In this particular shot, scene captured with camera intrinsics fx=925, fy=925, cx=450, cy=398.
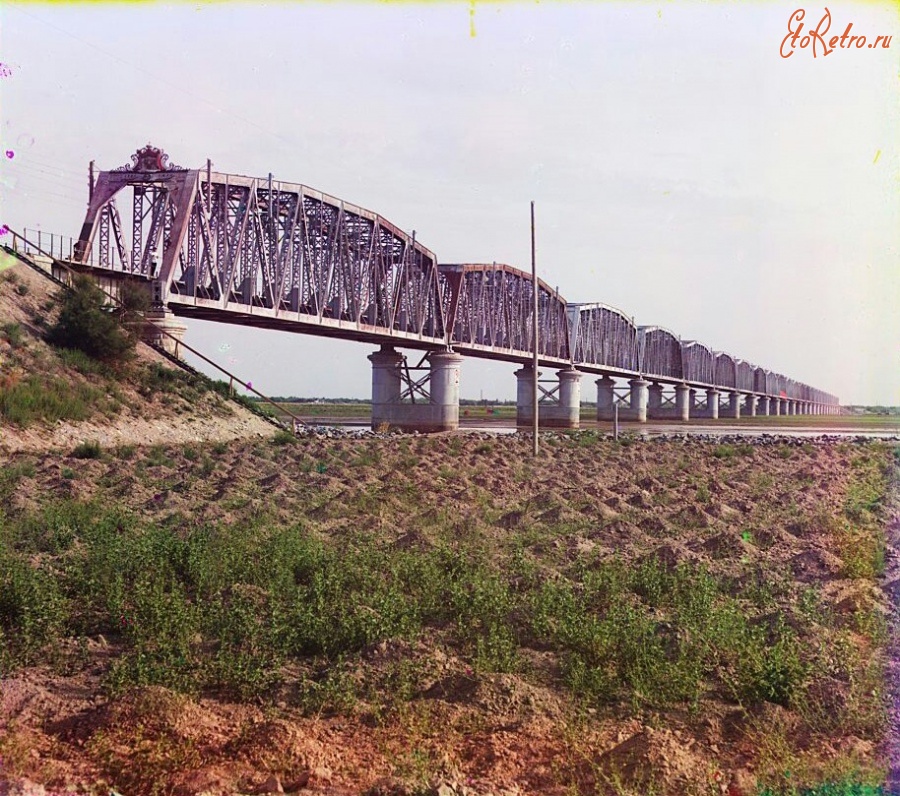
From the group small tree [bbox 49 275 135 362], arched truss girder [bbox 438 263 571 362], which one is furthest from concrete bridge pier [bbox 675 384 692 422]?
small tree [bbox 49 275 135 362]

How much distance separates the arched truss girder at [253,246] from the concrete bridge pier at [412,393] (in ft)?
14.1

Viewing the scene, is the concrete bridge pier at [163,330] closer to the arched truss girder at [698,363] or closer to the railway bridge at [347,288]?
the railway bridge at [347,288]

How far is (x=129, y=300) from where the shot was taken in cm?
3581

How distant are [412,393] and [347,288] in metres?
12.6

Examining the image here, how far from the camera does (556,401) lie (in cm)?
8638

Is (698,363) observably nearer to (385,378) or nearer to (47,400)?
(385,378)

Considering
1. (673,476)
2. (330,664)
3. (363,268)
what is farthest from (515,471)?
(363,268)

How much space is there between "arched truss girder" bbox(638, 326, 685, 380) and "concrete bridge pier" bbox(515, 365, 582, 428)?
3196 centimetres

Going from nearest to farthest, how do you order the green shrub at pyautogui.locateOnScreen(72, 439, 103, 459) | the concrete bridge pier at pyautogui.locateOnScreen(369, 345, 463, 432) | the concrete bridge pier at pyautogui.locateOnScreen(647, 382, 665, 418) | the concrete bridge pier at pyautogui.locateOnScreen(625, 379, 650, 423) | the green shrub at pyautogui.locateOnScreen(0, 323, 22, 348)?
the green shrub at pyautogui.locateOnScreen(72, 439, 103, 459) < the green shrub at pyautogui.locateOnScreen(0, 323, 22, 348) < the concrete bridge pier at pyautogui.locateOnScreen(369, 345, 463, 432) < the concrete bridge pier at pyautogui.locateOnScreen(625, 379, 650, 423) < the concrete bridge pier at pyautogui.locateOnScreen(647, 382, 665, 418)

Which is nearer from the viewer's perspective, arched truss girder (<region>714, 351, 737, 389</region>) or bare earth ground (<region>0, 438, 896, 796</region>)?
bare earth ground (<region>0, 438, 896, 796</region>)

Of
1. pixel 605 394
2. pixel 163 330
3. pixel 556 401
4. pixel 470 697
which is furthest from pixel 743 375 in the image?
pixel 470 697

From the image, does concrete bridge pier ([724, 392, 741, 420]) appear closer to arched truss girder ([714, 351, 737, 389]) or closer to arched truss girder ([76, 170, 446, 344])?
arched truss girder ([714, 351, 737, 389])

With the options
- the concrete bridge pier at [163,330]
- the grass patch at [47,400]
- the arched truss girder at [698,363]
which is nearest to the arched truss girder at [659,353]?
the arched truss girder at [698,363]

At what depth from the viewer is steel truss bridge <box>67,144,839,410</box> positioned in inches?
1604
